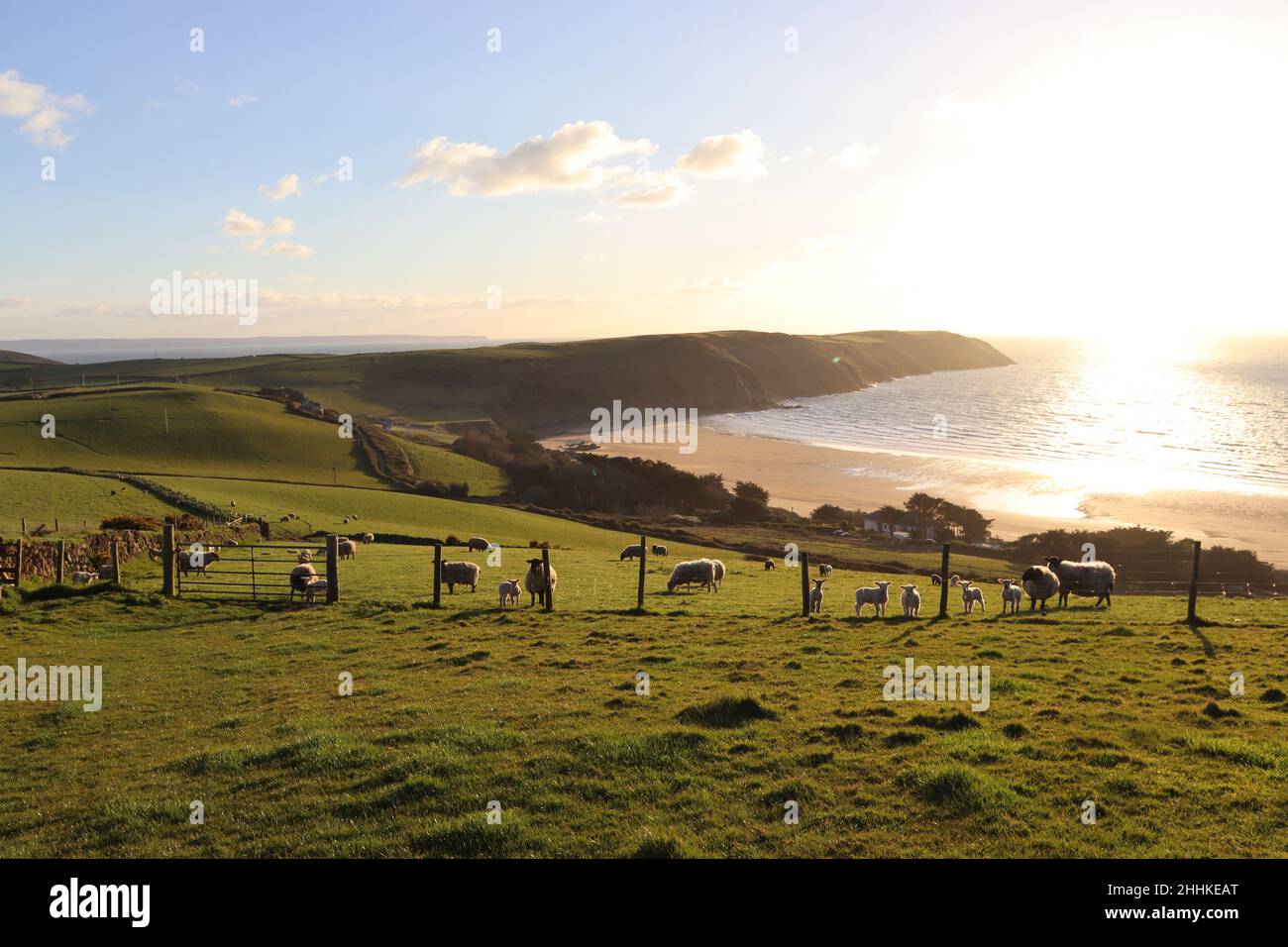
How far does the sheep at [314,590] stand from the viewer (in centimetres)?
2644

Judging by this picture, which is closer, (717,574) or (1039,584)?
(1039,584)

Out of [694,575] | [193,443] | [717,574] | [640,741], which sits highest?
[193,443]

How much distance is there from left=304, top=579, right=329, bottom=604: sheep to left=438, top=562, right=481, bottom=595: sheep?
4142 millimetres

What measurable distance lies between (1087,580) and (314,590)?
91.3ft

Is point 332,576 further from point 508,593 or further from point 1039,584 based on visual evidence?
point 1039,584

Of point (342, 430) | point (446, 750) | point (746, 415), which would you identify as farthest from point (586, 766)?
point (746, 415)

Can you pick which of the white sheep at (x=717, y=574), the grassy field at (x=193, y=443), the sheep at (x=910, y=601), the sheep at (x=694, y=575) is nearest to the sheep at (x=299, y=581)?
the sheep at (x=694, y=575)

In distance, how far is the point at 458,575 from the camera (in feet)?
96.0

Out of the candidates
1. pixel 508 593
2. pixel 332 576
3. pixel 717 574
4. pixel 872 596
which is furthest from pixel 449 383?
pixel 872 596

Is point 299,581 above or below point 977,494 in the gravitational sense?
above

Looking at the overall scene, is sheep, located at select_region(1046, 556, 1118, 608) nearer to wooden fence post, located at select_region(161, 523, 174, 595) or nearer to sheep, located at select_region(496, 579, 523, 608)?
sheep, located at select_region(496, 579, 523, 608)

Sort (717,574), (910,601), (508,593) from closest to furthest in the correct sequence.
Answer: (910,601), (508,593), (717,574)

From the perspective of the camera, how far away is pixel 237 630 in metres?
22.5
